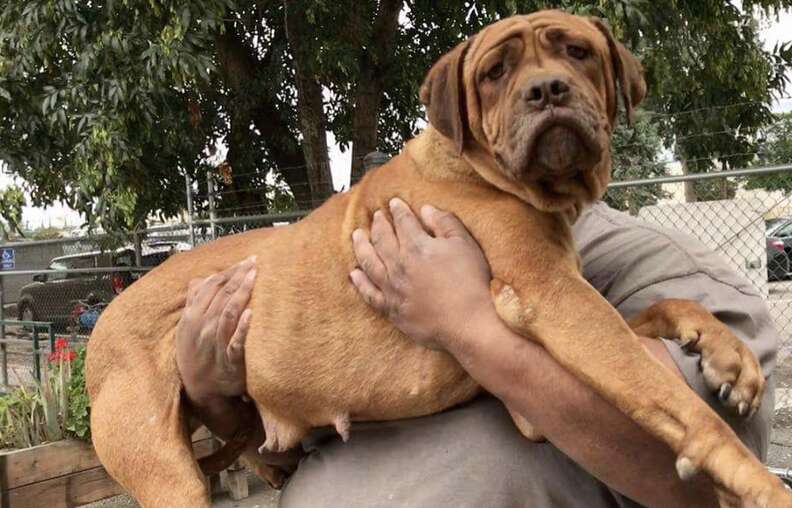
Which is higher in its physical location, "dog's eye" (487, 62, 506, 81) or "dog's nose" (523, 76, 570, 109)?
"dog's eye" (487, 62, 506, 81)

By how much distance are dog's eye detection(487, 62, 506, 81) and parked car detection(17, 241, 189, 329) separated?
7.11 metres

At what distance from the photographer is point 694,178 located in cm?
561

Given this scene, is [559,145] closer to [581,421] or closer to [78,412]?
[581,421]

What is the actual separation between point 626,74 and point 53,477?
5.15 meters

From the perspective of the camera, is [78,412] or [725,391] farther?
[78,412]

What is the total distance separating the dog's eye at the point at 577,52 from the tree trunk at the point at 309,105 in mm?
7351

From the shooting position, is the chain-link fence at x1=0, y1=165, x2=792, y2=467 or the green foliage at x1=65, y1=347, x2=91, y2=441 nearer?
the green foliage at x1=65, y1=347, x2=91, y2=441

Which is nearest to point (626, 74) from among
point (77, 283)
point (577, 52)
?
point (577, 52)

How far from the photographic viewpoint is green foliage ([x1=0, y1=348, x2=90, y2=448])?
6047 millimetres

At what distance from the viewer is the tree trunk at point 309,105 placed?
934 cm

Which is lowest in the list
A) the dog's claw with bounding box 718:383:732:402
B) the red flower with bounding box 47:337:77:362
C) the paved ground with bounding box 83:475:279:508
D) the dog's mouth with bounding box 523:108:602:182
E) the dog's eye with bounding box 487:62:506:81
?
the paved ground with bounding box 83:475:279:508

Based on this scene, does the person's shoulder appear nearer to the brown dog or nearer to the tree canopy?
the brown dog

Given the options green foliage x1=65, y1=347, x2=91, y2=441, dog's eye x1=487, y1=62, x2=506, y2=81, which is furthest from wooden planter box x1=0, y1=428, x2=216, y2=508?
dog's eye x1=487, y1=62, x2=506, y2=81

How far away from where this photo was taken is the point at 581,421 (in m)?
1.86
